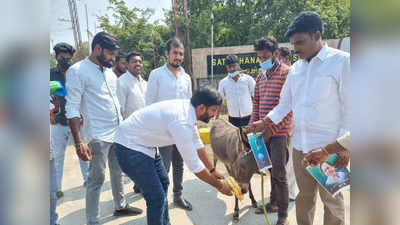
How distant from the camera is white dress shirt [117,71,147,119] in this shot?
139 inches

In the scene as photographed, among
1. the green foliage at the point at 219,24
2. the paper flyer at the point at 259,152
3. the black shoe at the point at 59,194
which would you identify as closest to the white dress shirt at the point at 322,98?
the paper flyer at the point at 259,152

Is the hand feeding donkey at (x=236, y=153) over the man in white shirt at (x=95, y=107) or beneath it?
beneath

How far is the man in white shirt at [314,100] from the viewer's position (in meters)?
1.77

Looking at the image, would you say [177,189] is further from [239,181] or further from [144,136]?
[144,136]

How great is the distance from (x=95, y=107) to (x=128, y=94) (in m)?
1.05

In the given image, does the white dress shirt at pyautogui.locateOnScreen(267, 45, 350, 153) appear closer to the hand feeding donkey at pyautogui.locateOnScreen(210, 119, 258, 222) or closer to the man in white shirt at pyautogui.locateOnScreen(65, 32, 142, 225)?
the hand feeding donkey at pyautogui.locateOnScreen(210, 119, 258, 222)

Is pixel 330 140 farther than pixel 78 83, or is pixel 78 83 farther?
pixel 78 83

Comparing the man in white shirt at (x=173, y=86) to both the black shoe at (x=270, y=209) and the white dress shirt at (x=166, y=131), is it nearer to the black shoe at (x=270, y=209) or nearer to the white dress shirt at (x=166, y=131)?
the black shoe at (x=270, y=209)

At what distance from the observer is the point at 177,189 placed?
3.20m

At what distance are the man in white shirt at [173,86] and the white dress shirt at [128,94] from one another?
0.43m

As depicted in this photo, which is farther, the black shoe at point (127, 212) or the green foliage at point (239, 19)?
the green foliage at point (239, 19)

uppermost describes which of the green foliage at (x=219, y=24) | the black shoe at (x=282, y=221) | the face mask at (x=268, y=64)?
the green foliage at (x=219, y=24)
